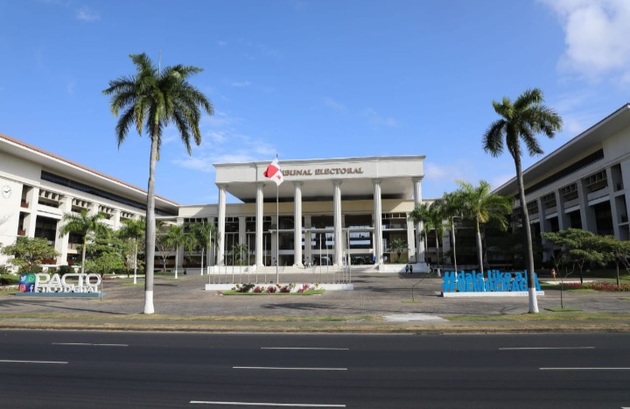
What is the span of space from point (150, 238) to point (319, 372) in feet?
54.3

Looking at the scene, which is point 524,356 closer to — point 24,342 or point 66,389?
point 66,389

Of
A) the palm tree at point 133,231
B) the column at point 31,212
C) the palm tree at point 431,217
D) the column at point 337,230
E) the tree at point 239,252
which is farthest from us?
the tree at point 239,252

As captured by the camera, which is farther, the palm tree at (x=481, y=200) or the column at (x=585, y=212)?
the column at (x=585, y=212)

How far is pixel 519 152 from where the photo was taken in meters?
24.3

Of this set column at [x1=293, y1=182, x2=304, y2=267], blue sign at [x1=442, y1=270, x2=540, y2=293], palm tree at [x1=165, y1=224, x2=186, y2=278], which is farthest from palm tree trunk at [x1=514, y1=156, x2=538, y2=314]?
palm tree at [x1=165, y1=224, x2=186, y2=278]

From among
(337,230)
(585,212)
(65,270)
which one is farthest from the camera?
(337,230)

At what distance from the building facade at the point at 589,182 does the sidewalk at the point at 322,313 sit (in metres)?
28.3

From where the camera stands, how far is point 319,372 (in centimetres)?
911

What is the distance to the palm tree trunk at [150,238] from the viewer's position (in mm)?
21750

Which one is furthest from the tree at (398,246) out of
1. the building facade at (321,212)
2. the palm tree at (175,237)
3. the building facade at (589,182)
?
the palm tree at (175,237)

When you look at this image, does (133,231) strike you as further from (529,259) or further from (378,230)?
(529,259)

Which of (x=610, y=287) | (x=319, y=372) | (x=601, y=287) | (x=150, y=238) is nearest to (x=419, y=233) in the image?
(x=601, y=287)

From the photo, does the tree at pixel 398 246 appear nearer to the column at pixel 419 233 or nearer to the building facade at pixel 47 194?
the column at pixel 419 233

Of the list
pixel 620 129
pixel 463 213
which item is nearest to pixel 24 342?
pixel 463 213
